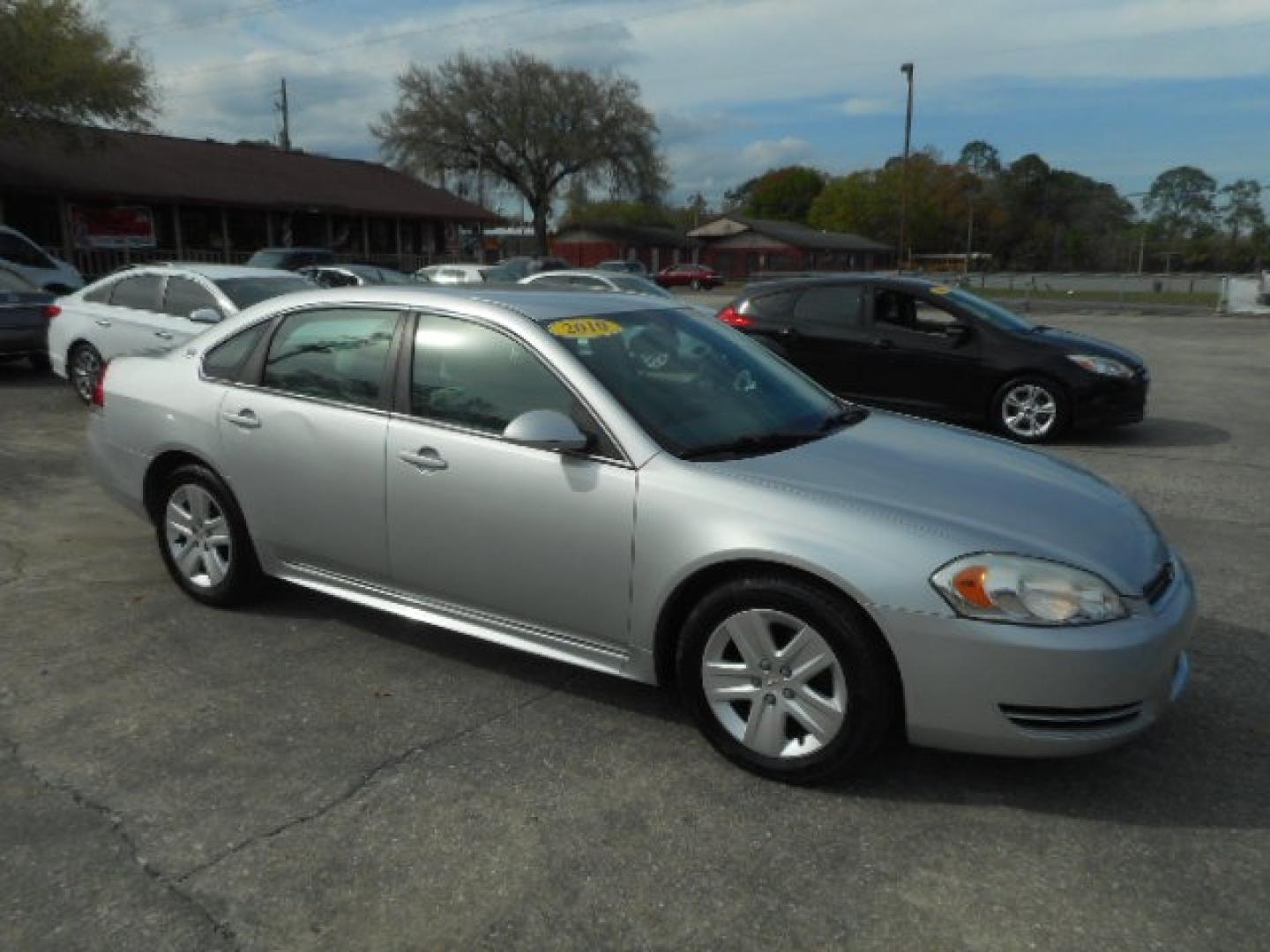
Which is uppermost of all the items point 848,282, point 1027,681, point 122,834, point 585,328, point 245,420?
point 848,282

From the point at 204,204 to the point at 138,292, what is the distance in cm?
2461

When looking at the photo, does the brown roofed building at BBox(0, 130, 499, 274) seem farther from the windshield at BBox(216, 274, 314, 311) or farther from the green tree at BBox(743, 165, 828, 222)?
the green tree at BBox(743, 165, 828, 222)

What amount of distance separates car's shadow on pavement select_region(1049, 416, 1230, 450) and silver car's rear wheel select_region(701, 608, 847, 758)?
6.67 m

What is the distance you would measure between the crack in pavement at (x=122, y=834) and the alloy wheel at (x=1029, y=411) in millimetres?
7887

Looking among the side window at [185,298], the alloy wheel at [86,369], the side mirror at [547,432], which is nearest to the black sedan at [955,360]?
the side window at [185,298]

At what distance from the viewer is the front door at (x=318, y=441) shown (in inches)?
156

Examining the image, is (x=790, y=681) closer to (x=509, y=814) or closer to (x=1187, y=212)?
(x=509, y=814)

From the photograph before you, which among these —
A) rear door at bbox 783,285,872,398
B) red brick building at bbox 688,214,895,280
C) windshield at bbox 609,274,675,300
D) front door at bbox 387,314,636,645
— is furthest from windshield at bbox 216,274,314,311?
red brick building at bbox 688,214,895,280

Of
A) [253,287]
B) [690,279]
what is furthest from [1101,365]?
[690,279]

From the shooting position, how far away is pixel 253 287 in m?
9.58

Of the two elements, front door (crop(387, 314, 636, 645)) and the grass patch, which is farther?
the grass patch

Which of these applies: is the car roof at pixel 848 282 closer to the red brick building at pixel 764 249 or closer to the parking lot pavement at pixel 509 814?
the parking lot pavement at pixel 509 814

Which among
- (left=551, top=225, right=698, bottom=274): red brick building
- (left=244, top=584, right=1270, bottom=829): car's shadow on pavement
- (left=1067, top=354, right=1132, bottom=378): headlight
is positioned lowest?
(left=244, top=584, right=1270, bottom=829): car's shadow on pavement

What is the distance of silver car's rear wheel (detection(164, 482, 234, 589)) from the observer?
452 centimetres
